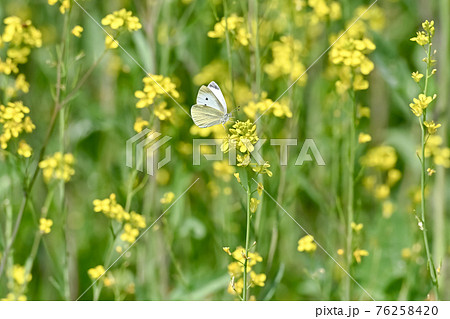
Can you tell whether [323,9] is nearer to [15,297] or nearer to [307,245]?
[307,245]

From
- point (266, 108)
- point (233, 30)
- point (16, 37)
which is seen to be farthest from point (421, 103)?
point (16, 37)

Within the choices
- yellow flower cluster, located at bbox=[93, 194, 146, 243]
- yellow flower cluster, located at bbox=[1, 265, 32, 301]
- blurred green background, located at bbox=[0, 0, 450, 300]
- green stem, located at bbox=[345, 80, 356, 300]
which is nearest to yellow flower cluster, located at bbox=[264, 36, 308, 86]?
blurred green background, located at bbox=[0, 0, 450, 300]

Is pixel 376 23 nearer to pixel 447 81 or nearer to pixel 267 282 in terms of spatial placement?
pixel 447 81

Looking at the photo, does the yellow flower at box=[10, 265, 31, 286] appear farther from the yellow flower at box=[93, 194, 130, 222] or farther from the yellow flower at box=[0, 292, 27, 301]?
the yellow flower at box=[93, 194, 130, 222]

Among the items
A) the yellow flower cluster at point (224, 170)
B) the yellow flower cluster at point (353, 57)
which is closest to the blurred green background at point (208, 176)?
the yellow flower cluster at point (224, 170)

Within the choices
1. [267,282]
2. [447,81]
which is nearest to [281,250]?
[267,282]

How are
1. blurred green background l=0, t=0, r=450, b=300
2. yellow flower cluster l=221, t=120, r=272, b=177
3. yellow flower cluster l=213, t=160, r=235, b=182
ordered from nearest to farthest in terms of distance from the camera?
1. yellow flower cluster l=221, t=120, r=272, b=177
2. blurred green background l=0, t=0, r=450, b=300
3. yellow flower cluster l=213, t=160, r=235, b=182

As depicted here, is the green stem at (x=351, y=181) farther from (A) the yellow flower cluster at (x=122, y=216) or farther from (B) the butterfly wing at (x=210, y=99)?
(A) the yellow flower cluster at (x=122, y=216)
